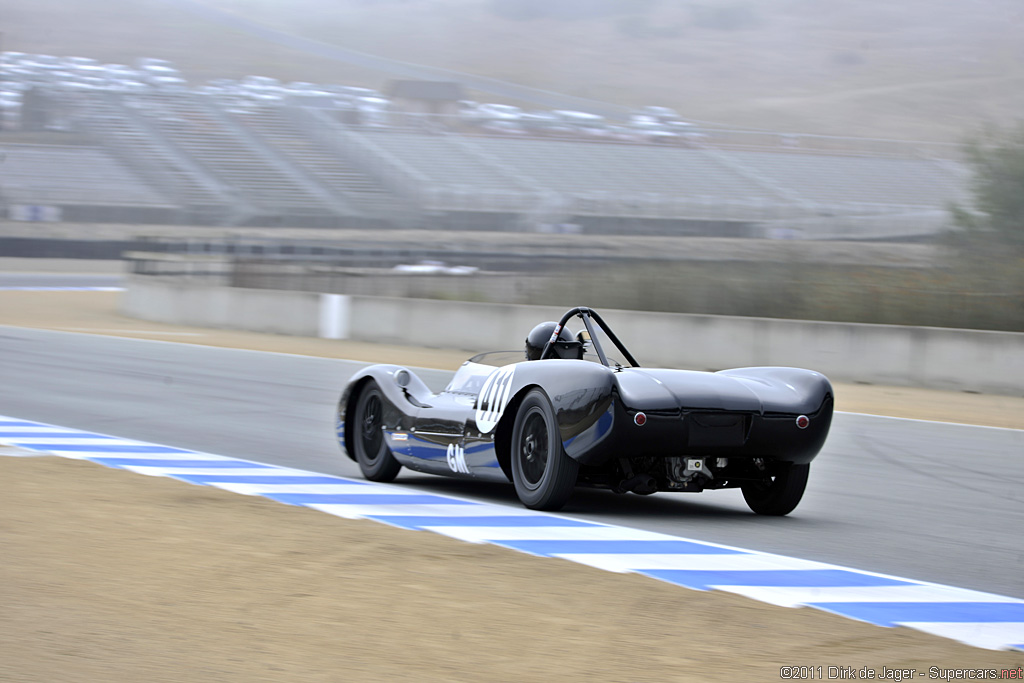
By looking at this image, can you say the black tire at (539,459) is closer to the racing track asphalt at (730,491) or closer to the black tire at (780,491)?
the racing track asphalt at (730,491)

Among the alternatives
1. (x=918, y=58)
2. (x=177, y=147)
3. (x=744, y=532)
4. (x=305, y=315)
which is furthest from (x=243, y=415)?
(x=918, y=58)

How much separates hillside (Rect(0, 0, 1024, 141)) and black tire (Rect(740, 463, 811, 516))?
12465 cm

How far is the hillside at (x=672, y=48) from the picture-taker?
138250 mm

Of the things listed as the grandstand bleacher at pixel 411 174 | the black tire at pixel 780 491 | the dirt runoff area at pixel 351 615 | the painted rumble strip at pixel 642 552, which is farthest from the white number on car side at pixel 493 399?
the grandstand bleacher at pixel 411 174

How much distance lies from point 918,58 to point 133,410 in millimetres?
153501

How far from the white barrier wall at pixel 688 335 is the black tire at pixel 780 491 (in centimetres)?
1076

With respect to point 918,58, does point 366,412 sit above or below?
below

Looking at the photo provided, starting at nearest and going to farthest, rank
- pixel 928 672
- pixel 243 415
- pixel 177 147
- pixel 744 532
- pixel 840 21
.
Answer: pixel 928 672, pixel 744 532, pixel 243 415, pixel 177 147, pixel 840 21

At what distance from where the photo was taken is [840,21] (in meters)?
171

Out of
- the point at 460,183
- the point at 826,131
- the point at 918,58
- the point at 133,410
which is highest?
the point at 918,58

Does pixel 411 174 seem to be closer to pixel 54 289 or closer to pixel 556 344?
pixel 54 289

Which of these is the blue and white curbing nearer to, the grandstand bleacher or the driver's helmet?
the grandstand bleacher

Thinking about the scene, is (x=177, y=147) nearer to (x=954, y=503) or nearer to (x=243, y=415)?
(x=243, y=415)

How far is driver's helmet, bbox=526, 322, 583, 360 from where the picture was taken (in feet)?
25.4
